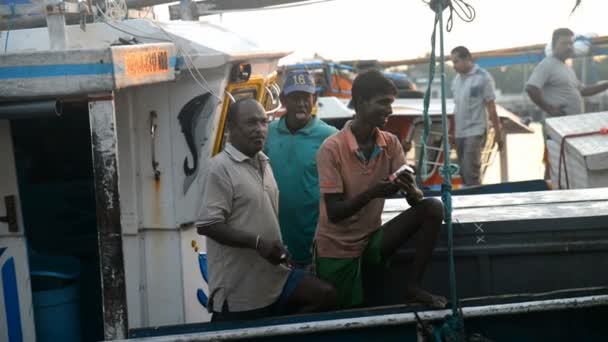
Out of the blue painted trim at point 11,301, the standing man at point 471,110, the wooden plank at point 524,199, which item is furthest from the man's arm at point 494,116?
the blue painted trim at point 11,301

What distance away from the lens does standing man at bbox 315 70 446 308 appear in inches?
153

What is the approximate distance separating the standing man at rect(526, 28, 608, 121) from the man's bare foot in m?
6.12

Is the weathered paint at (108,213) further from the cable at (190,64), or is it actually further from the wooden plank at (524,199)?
the wooden plank at (524,199)

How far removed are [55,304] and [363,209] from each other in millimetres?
2204

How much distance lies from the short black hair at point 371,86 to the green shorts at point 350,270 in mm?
621

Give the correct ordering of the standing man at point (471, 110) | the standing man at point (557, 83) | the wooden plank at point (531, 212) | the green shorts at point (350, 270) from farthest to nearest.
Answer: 1. the standing man at point (471, 110)
2. the standing man at point (557, 83)
3. the wooden plank at point (531, 212)
4. the green shorts at point (350, 270)

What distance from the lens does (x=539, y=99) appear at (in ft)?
31.4

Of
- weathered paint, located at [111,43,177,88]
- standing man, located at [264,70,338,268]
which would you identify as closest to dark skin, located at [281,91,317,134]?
standing man, located at [264,70,338,268]

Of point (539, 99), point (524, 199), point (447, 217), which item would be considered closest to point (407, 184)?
point (447, 217)

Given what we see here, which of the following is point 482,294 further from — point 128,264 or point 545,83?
point 545,83

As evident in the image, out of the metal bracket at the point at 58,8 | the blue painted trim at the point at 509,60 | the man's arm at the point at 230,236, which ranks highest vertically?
the metal bracket at the point at 58,8

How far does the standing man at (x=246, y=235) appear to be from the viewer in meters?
3.90

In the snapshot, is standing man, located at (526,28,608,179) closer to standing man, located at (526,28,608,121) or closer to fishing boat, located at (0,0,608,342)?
standing man, located at (526,28,608,121)

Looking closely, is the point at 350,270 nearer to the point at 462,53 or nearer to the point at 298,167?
the point at 298,167
